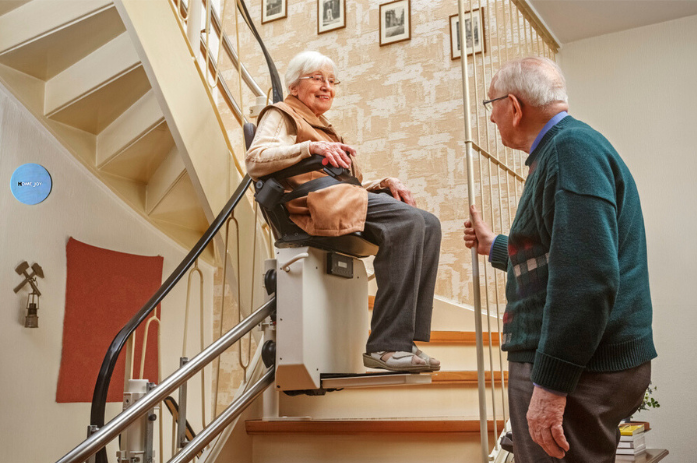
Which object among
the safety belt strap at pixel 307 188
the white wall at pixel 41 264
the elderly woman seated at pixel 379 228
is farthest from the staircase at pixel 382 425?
the white wall at pixel 41 264

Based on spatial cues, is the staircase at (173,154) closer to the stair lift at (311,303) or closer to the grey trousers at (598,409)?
the stair lift at (311,303)

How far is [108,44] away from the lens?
275 centimetres

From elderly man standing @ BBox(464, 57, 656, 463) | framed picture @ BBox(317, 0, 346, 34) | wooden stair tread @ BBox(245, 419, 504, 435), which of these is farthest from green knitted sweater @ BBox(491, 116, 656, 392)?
framed picture @ BBox(317, 0, 346, 34)

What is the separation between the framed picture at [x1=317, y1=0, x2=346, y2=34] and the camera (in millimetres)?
3902

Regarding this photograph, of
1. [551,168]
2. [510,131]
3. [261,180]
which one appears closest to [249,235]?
[261,180]

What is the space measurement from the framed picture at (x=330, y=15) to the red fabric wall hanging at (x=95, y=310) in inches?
71.3

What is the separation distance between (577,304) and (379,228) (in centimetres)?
96

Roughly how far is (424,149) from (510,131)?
210cm

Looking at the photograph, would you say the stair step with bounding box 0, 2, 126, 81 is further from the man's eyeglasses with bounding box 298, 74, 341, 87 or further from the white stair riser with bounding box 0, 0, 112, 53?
the man's eyeglasses with bounding box 298, 74, 341, 87

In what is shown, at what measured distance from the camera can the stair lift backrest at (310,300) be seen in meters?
1.89

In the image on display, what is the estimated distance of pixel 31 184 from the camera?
10.2 feet

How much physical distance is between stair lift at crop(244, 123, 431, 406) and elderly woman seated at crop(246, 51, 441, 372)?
0.14ft

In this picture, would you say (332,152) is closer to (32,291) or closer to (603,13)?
(603,13)

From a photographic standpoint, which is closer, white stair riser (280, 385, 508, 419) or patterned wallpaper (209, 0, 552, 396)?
white stair riser (280, 385, 508, 419)
